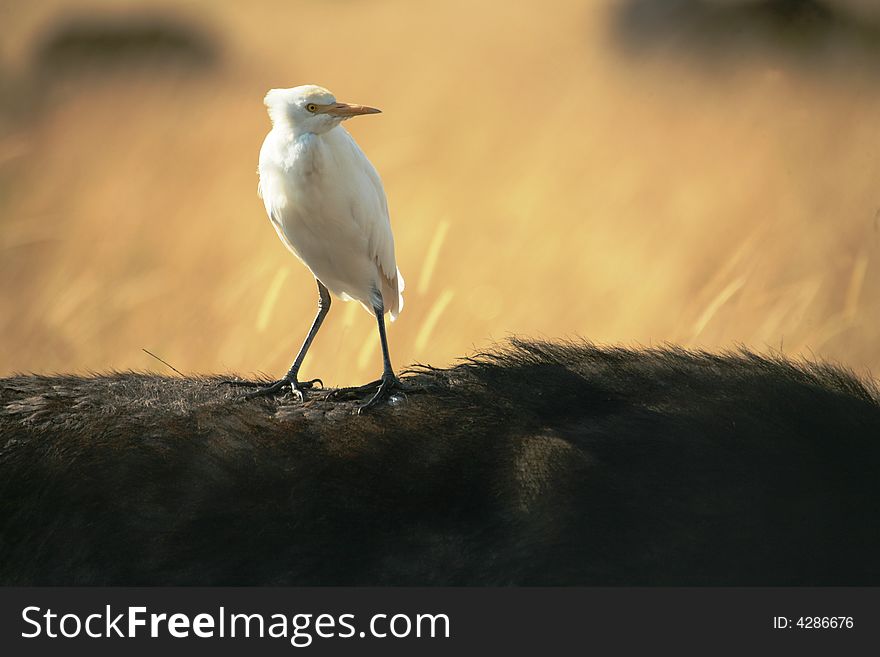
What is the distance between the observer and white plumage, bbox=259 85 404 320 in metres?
1.92

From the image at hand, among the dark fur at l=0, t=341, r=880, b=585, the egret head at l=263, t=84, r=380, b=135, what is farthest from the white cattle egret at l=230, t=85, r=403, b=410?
the dark fur at l=0, t=341, r=880, b=585

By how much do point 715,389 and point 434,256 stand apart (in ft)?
5.11

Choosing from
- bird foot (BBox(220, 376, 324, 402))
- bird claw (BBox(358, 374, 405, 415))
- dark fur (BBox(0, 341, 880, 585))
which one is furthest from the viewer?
bird foot (BBox(220, 376, 324, 402))

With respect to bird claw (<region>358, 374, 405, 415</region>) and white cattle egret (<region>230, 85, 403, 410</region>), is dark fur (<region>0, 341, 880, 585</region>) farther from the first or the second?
white cattle egret (<region>230, 85, 403, 410</region>)

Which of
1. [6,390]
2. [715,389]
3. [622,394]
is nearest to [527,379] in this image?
[622,394]

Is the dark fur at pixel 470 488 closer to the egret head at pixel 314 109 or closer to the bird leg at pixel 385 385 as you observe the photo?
the bird leg at pixel 385 385

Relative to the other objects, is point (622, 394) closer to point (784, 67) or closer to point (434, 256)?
point (434, 256)

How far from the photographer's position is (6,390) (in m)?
1.73

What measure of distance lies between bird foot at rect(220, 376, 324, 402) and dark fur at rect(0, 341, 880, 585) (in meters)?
0.17

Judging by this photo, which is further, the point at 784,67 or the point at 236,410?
the point at 784,67

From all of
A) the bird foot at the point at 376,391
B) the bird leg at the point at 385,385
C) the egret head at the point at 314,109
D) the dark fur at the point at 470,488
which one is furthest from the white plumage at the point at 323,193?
the dark fur at the point at 470,488

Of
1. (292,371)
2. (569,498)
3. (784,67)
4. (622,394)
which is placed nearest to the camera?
(569,498)

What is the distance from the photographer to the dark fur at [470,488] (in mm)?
1473

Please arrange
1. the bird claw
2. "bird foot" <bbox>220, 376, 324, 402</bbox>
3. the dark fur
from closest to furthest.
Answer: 1. the dark fur
2. the bird claw
3. "bird foot" <bbox>220, 376, 324, 402</bbox>
